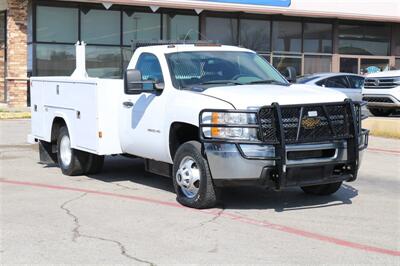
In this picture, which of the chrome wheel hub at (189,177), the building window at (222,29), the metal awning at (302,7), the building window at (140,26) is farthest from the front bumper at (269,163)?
the building window at (222,29)

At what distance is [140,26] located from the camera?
24969 mm

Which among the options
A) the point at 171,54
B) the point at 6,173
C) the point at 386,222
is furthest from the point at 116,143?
the point at 386,222

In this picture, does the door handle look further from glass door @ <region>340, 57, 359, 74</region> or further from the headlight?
glass door @ <region>340, 57, 359, 74</region>

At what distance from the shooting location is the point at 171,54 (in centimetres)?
819

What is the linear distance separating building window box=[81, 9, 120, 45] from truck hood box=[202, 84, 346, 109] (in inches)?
686

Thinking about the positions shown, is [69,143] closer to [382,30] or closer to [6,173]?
[6,173]

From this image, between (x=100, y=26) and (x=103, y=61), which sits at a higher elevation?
(x=100, y=26)

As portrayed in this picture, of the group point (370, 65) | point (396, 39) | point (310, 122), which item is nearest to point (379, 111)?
point (370, 65)

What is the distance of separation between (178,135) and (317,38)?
2154cm

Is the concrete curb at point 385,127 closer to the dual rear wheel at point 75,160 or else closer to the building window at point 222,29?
the dual rear wheel at point 75,160

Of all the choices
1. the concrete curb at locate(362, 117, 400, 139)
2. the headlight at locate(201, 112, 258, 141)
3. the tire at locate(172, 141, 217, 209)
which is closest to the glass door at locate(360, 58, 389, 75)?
the concrete curb at locate(362, 117, 400, 139)

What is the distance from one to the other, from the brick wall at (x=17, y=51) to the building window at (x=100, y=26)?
87.9 inches

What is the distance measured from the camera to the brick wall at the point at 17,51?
2327 centimetres

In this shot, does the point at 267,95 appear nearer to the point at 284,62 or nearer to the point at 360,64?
the point at 284,62
